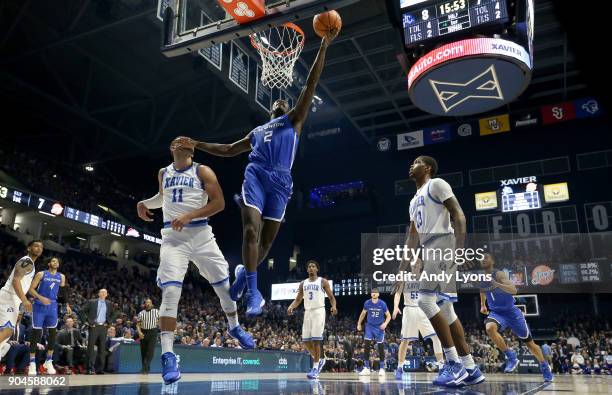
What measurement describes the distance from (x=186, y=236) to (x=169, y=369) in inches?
46.9

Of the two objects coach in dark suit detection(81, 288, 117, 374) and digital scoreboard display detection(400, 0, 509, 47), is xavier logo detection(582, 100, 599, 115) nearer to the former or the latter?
Answer: digital scoreboard display detection(400, 0, 509, 47)

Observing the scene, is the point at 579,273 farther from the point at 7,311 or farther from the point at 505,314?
the point at 7,311

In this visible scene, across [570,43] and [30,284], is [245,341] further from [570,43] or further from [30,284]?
[570,43]

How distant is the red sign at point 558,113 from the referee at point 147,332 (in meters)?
20.7

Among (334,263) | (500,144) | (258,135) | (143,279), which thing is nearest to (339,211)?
(334,263)

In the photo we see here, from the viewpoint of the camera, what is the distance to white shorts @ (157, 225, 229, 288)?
14.4ft

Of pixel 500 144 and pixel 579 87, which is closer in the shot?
pixel 579 87

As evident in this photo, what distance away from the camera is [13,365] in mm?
9609

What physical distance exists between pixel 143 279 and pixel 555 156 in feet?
Result: 70.8

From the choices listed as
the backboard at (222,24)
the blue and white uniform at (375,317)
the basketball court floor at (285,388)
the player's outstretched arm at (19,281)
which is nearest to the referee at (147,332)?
the player's outstretched arm at (19,281)

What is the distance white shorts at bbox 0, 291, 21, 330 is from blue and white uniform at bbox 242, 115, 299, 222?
5.30 meters

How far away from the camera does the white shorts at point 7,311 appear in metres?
7.54

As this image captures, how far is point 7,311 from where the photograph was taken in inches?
299

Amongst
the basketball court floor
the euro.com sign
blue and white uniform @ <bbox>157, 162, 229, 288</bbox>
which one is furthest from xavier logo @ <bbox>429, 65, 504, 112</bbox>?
the euro.com sign
